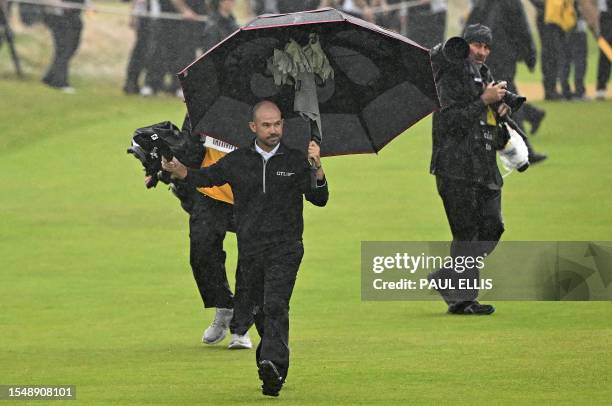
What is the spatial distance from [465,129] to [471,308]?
137 centimetres

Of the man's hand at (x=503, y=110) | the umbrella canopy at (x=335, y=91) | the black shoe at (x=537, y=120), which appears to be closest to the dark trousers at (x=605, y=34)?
the black shoe at (x=537, y=120)

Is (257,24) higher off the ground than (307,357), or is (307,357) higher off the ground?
(257,24)

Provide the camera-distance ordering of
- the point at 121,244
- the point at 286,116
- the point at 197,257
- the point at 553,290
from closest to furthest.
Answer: the point at 286,116, the point at 197,257, the point at 553,290, the point at 121,244

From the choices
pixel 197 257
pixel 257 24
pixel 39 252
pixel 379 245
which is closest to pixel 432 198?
pixel 379 245

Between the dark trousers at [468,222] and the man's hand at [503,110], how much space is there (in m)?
0.58

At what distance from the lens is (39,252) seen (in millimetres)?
18047

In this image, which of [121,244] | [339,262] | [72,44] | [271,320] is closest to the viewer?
[271,320]

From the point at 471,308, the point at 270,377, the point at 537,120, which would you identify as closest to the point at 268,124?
the point at 270,377

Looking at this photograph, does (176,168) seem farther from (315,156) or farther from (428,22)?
(428,22)

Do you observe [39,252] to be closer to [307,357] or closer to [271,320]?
[307,357]

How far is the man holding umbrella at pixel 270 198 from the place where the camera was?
10.4 meters

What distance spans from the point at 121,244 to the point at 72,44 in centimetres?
1185

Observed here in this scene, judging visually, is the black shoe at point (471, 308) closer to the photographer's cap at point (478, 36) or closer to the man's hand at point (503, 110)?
the man's hand at point (503, 110)

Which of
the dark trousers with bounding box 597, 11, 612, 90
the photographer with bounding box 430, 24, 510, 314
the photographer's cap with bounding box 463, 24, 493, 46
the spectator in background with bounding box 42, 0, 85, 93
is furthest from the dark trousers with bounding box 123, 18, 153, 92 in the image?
the photographer's cap with bounding box 463, 24, 493, 46
